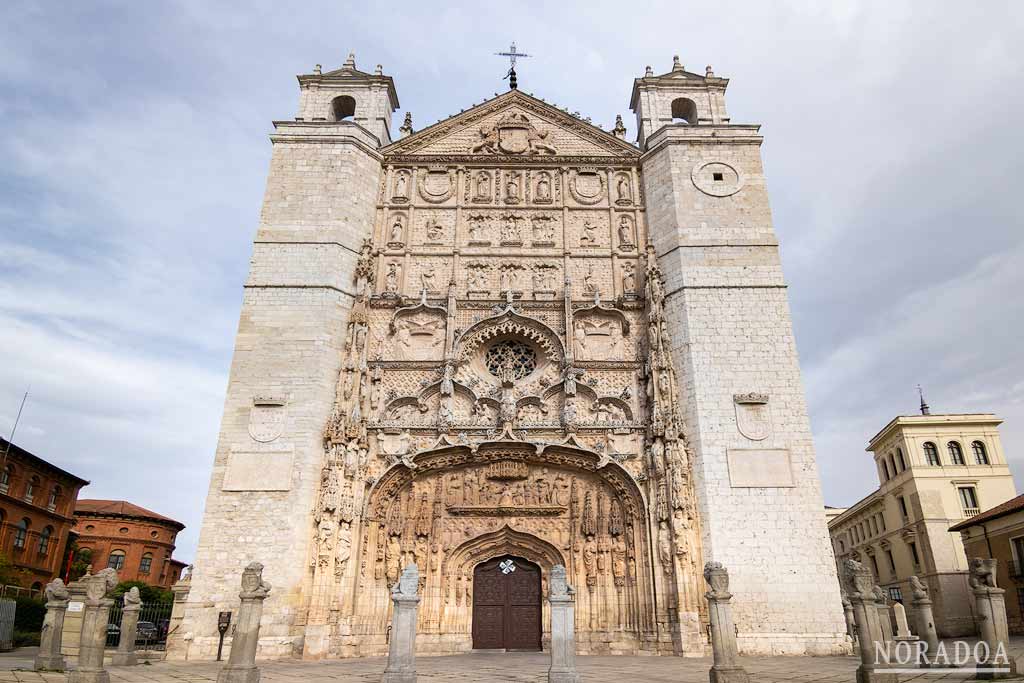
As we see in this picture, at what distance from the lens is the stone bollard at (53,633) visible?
9.50 m

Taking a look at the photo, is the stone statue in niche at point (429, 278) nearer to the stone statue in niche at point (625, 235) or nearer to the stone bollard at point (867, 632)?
the stone statue in niche at point (625, 235)

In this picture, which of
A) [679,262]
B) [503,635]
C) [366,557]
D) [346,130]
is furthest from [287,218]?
[503,635]

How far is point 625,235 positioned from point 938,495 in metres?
20.7

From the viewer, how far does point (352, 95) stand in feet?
60.9

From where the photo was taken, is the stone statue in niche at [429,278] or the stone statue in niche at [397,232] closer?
the stone statue in niche at [429,278]

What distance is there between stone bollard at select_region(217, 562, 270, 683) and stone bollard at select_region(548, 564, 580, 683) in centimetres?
343

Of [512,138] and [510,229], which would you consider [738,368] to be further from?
[512,138]

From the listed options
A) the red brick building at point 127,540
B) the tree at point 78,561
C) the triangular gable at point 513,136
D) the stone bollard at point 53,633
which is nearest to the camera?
the stone bollard at point 53,633

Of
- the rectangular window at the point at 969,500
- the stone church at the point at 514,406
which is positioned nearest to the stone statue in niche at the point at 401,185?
the stone church at the point at 514,406

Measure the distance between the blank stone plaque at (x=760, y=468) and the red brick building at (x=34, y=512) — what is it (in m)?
26.1

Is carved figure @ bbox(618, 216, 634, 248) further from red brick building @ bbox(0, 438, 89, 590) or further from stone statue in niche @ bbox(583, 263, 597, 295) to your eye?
red brick building @ bbox(0, 438, 89, 590)

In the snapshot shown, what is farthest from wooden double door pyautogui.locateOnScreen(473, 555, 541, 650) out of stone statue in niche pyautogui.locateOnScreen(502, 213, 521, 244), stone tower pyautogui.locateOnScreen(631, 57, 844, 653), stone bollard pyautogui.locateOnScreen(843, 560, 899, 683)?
stone statue in niche pyautogui.locateOnScreen(502, 213, 521, 244)

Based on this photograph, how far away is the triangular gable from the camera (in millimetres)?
18094

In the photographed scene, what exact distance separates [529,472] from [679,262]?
6.08 metres
